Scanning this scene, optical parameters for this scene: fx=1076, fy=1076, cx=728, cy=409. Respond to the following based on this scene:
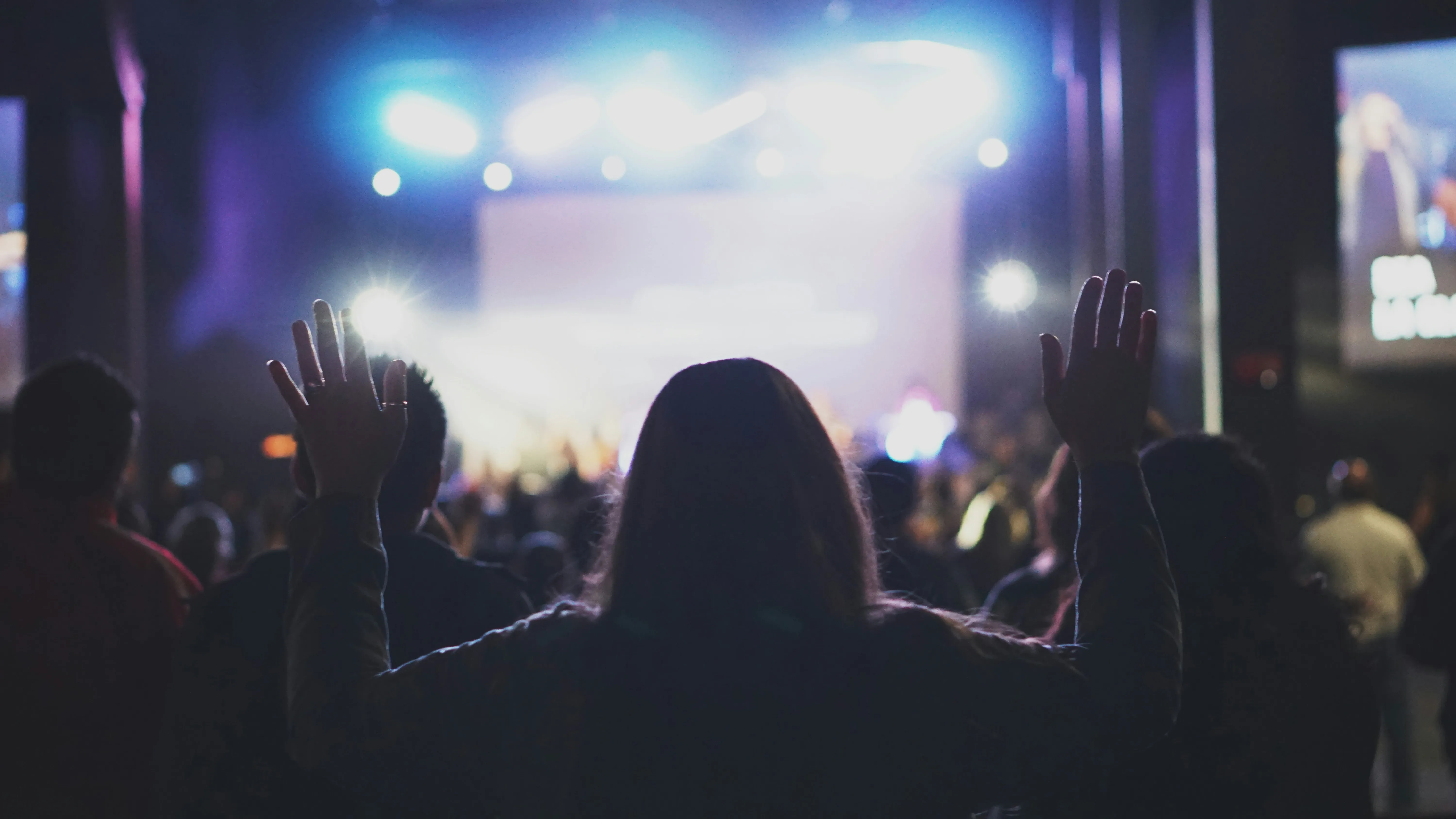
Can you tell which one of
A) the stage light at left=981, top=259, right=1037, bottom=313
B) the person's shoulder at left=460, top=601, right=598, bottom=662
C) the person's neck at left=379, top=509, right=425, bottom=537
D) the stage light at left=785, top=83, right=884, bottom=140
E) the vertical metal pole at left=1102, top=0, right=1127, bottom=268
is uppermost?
the stage light at left=785, top=83, right=884, bottom=140

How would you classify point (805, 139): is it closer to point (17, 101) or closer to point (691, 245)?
point (691, 245)

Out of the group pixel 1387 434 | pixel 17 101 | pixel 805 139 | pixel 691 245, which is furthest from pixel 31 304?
pixel 1387 434

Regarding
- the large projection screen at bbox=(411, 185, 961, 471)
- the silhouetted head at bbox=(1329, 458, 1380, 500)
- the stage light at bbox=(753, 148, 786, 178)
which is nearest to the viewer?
the silhouetted head at bbox=(1329, 458, 1380, 500)

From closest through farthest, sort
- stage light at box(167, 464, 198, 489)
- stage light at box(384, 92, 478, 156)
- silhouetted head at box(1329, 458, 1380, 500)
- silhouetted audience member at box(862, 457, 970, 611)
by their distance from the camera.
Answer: silhouetted audience member at box(862, 457, 970, 611)
silhouetted head at box(1329, 458, 1380, 500)
stage light at box(167, 464, 198, 489)
stage light at box(384, 92, 478, 156)

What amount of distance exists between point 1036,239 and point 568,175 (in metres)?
5.36

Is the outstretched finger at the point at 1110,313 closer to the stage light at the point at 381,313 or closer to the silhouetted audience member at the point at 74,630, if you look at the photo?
the silhouetted audience member at the point at 74,630

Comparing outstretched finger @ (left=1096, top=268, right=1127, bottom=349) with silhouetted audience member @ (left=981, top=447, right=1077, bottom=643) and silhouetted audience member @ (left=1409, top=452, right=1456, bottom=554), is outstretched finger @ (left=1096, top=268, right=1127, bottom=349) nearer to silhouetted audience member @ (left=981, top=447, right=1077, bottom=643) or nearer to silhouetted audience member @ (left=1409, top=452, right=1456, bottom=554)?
silhouetted audience member @ (left=981, top=447, right=1077, bottom=643)

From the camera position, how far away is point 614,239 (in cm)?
1223

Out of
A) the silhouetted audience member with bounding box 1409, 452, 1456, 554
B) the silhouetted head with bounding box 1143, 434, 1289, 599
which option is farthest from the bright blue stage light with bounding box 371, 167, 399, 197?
the silhouetted head with bounding box 1143, 434, 1289, 599

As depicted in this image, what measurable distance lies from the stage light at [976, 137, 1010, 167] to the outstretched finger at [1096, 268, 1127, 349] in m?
9.19

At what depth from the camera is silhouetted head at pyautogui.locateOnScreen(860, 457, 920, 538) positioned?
3.19 m

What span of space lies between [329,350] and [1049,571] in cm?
189

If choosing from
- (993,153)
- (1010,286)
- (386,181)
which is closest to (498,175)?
(386,181)

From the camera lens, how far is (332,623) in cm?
104
